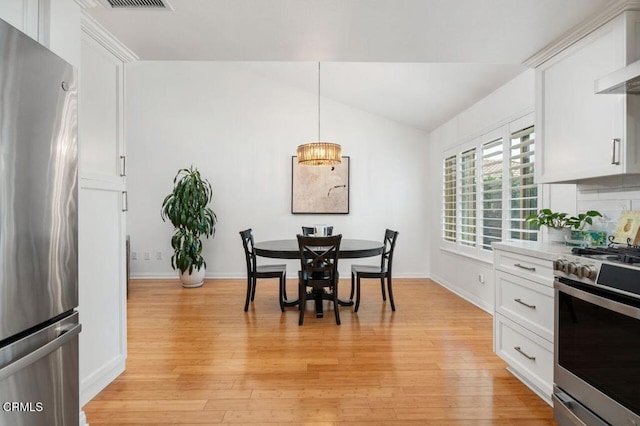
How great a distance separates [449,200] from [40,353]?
16.6 feet

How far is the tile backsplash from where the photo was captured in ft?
6.93

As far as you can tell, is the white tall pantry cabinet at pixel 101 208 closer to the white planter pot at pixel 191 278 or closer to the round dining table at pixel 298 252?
the round dining table at pixel 298 252

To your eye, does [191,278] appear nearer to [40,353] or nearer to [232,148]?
[232,148]

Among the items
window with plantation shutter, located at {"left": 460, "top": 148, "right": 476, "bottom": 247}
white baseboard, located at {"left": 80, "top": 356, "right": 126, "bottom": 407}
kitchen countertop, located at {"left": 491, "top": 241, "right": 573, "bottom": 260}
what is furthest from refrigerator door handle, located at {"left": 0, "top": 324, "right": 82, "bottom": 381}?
window with plantation shutter, located at {"left": 460, "top": 148, "right": 476, "bottom": 247}

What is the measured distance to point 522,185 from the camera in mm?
3414

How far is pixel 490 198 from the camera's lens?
13.3ft

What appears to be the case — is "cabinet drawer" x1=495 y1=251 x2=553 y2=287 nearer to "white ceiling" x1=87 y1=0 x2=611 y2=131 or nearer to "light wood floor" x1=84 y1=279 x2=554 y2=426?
"light wood floor" x1=84 y1=279 x2=554 y2=426

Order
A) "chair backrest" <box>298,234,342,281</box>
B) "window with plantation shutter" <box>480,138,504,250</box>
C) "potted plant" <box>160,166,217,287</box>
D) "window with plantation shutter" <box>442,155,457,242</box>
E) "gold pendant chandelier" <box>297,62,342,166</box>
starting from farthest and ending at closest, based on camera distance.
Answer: "potted plant" <box>160,166,217,287</box>, "window with plantation shutter" <box>442,155,457,242</box>, "gold pendant chandelier" <box>297,62,342,166</box>, "window with plantation shutter" <box>480,138,504,250</box>, "chair backrest" <box>298,234,342,281</box>

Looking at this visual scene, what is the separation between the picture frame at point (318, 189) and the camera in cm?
593

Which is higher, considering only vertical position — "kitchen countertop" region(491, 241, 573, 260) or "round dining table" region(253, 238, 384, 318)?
"kitchen countertop" region(491, 241, 573, 260)

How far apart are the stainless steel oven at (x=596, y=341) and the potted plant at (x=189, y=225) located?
4642 millimetres

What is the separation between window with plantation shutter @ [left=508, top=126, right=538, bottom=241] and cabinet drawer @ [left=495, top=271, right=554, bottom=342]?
106cm

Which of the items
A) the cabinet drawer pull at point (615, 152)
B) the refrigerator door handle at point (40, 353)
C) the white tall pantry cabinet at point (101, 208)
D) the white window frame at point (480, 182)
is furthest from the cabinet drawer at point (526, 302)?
the white tall pantry cabinet at point (101, 208)

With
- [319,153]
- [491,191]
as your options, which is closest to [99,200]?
[319,153]
